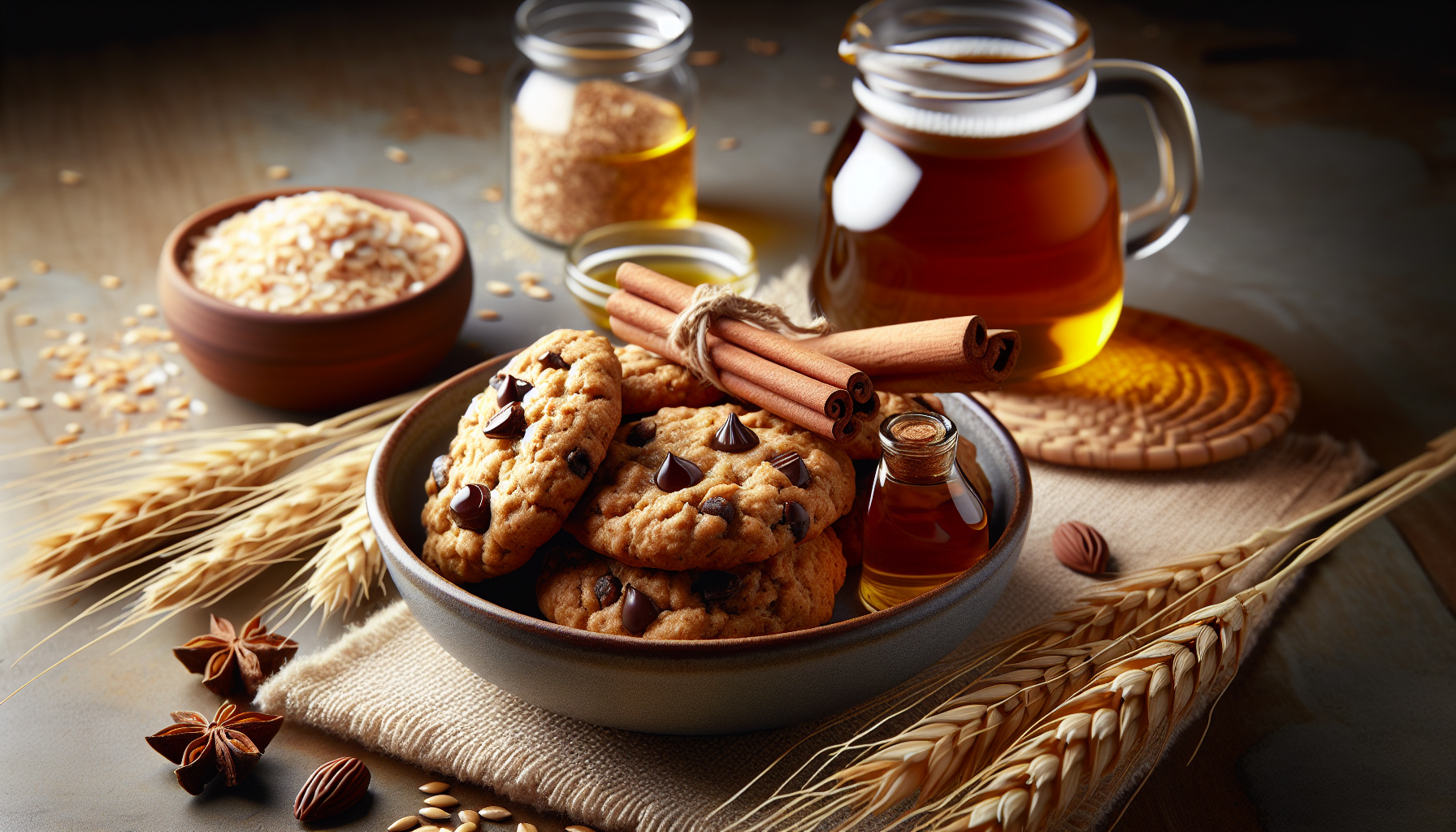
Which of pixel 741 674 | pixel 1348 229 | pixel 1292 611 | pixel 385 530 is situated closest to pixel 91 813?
pixel 385 530

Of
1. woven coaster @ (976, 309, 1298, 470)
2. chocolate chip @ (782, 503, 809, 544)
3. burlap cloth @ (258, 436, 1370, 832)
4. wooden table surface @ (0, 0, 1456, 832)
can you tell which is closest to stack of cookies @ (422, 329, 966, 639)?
chocolate chip @ (782, 503, 809, 544)

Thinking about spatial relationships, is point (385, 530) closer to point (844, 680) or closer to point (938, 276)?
point (844, 680)

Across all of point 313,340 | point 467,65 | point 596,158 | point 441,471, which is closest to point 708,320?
point 441,471

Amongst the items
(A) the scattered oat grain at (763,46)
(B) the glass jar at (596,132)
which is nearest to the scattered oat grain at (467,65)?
(A) the scattered oat grain at (763,46)

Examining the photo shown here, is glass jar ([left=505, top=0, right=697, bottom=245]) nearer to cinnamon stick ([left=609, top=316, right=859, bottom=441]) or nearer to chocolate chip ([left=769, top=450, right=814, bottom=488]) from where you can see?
cinnamon stick ([left=609, top=316, right=859, bottom=441])

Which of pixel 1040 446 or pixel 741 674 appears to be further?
pixel 1040 446
